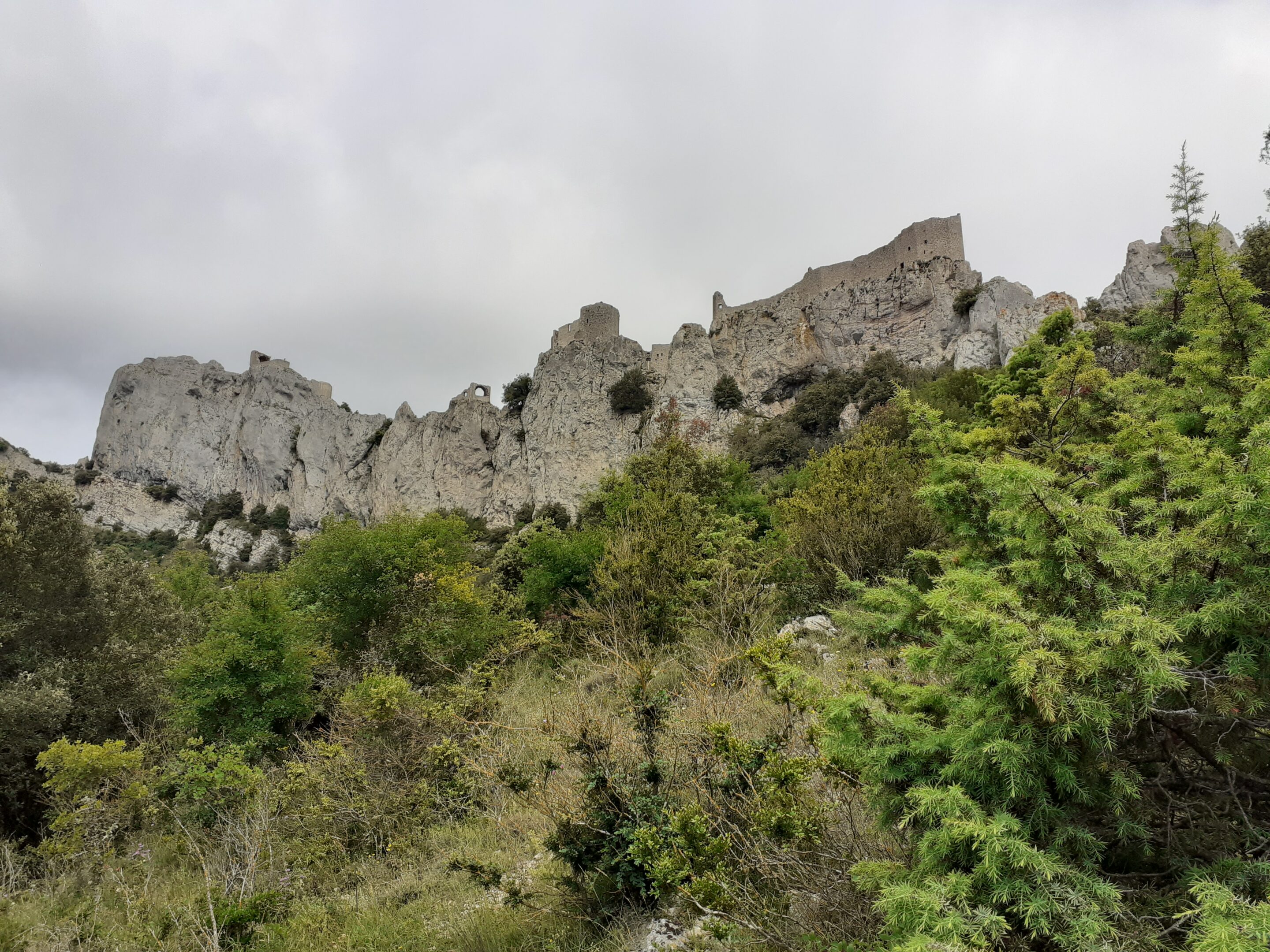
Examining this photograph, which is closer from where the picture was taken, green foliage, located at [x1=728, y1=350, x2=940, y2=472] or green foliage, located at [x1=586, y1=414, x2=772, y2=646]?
green foliage, located at [x1=586, y1=414, x2=772, y2=646]

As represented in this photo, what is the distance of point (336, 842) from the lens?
5461 mm

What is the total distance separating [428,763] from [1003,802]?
5.56m

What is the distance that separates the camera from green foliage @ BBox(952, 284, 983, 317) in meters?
31.2

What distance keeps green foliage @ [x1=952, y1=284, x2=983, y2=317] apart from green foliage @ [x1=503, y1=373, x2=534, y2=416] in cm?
2621

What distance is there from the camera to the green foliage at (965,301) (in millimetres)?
31234

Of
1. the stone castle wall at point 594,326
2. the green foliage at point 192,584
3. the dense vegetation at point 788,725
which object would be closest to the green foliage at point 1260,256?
the dense vegetation at point 788,725

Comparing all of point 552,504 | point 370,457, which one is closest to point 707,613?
point 552,504

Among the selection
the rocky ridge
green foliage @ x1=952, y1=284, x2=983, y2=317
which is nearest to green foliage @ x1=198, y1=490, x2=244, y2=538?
the rocky ridge

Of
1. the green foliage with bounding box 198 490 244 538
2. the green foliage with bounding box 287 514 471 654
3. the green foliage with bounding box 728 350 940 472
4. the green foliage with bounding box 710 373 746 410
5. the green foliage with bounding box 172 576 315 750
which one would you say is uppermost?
the green foliage with bounding box 198 490 244 538

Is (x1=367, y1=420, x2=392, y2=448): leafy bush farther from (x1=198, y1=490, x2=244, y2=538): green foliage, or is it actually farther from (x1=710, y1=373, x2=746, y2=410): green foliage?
(x1=710, y1=373, x2=746, y2=410): green foliage

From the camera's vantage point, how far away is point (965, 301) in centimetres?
3153

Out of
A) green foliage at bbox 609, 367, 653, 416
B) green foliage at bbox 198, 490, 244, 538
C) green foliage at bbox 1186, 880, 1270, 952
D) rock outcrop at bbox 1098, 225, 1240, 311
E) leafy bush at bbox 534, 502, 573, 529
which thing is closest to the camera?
green foliage at bbox 1186, 880, 1270, 952

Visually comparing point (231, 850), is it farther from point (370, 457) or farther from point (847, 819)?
point (370, 457)

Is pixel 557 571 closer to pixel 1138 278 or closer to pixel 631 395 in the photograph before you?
pixel 631 395
